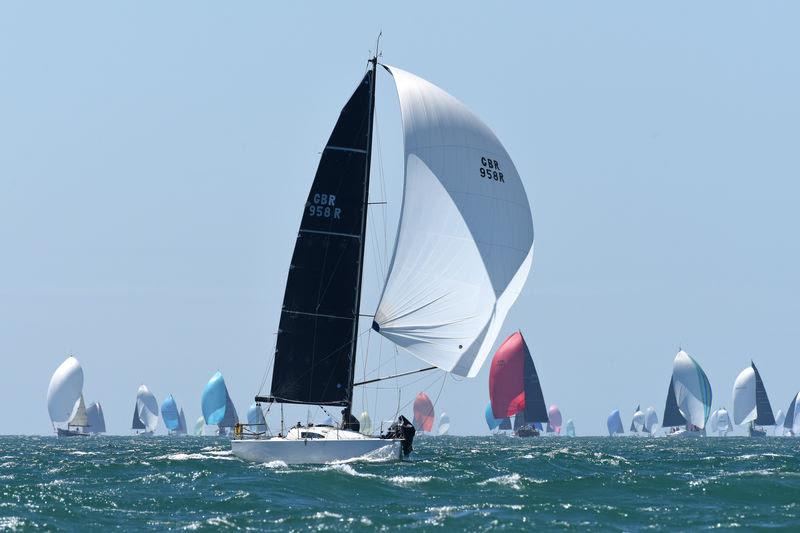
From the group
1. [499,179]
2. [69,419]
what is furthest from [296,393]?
[69,419]

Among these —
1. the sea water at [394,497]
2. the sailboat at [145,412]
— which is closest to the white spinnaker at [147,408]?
the sailboat at [145,412]

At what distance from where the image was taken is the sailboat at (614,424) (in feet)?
643

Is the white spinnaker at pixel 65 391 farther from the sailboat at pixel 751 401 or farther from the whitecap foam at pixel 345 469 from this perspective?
the whitecap foam at pixel 345 469

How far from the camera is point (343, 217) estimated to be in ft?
152

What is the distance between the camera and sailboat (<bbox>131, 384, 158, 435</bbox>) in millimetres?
165375

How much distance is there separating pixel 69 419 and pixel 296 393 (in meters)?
96.9

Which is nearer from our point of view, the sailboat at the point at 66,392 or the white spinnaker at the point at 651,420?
the sailboat at the point at 66,392

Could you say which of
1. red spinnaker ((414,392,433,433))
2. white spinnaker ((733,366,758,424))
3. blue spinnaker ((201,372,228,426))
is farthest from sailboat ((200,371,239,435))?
white spinnaker ((733,366,758,424))

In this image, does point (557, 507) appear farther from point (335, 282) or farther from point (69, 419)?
point (69, 419)

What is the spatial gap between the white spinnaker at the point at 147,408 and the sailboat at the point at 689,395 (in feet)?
208

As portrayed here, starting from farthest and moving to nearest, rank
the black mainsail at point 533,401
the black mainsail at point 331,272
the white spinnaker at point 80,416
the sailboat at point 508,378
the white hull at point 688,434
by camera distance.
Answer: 1. the white spinnaker at point 80,416
2. the white hull at point 688,434
3. the black mainsail at point 533,401
4. the sailboat at point 508,378
5. the black mainsail at point 331,272

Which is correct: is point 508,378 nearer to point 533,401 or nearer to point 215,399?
point 533,401

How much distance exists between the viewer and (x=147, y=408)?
546 ft

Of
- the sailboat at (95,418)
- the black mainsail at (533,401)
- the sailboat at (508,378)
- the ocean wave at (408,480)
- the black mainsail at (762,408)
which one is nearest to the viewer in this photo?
the ocean wave at (408,480)
